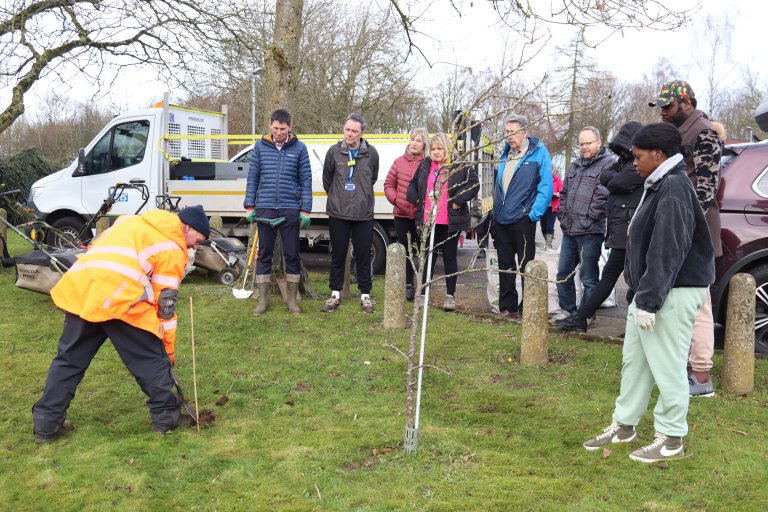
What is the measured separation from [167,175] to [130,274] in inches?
294

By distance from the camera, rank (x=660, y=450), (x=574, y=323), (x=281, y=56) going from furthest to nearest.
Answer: (x=281, y=56)
(x=574, y=323)
(x=660, y=450)

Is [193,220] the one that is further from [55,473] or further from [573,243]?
[573,243]

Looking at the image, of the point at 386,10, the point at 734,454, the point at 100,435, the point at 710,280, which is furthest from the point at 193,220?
the point at 386,10

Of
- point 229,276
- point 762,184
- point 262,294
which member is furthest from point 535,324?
point 229,276

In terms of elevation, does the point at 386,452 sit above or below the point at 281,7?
below

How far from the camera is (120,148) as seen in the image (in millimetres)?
11195

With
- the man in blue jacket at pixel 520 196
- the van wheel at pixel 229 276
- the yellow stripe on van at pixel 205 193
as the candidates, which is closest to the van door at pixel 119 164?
the yellow stripe on van at pixel 205 193

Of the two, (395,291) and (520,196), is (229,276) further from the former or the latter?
(520,196)

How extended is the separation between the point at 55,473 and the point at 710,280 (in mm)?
3849

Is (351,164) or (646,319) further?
(351,164)

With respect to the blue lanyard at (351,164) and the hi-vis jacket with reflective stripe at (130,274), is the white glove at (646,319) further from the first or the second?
the blue lanyard at (351,164)

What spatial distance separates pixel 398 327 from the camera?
681 centimetres

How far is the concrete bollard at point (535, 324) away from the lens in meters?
5.56

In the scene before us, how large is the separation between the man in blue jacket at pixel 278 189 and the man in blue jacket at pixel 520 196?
2.07m
